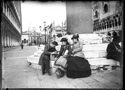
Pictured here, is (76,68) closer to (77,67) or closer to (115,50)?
(77,67)

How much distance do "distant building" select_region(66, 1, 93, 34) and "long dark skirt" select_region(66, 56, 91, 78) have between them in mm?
1936

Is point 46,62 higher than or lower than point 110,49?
lower

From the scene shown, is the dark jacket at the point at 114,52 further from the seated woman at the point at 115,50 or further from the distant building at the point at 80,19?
the distant building at the point at 80,19

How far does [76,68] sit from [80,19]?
250 centimetres

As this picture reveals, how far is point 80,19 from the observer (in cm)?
580

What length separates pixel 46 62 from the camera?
4.81 metres

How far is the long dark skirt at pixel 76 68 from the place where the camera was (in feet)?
13.9

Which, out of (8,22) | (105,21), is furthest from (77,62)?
(105,21)

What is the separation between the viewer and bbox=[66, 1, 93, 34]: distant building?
561cm

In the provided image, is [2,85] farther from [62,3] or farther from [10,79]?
[62,3]

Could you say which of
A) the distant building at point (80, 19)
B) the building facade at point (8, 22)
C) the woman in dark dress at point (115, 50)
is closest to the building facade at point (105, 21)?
the building facade at point (8, 22)

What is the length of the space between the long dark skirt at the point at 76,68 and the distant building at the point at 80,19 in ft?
6.35

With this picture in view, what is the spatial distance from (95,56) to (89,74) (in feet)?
3.26

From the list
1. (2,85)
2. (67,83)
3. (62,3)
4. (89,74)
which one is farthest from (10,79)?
(62,3)
